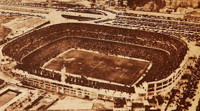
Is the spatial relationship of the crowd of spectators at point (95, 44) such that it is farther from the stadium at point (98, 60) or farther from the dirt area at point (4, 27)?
the dirt area at point (4, 27)

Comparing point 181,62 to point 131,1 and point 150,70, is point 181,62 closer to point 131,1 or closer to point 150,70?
point 150,70

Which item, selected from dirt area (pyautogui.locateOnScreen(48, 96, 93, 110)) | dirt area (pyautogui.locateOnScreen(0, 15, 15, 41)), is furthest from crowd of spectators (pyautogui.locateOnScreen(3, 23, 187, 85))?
dirt area (pyautogui.locateOnScreen(48, 96, 93, 110))

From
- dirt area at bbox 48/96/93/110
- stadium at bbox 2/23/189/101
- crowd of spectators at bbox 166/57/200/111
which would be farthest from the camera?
stadium at bbox 2/23/189/101

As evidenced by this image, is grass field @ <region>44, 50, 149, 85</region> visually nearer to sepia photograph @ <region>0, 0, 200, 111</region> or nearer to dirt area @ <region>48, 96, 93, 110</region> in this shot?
sepia photograph @ <region>0, 0, 200, 111</region>

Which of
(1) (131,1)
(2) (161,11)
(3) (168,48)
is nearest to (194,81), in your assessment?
(3) (168,48)

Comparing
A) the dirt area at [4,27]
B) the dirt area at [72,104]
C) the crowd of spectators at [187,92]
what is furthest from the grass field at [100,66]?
the dirt area at [4,27]
